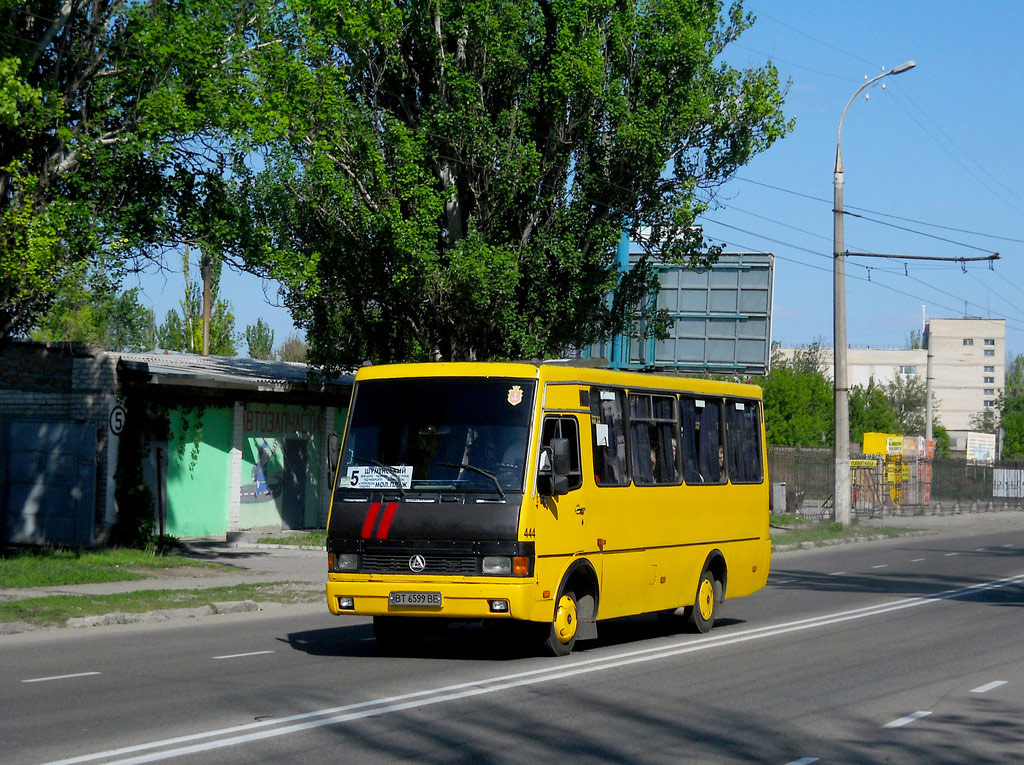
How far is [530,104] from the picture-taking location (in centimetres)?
2720

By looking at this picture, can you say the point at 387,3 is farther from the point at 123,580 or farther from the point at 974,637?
the point at 974,637

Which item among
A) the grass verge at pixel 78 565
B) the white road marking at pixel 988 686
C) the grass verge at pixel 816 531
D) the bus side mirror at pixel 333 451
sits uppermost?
the bus side mirror at pixel 333 451

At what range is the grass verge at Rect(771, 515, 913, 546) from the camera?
114 ft

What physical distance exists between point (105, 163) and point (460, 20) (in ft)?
31.4

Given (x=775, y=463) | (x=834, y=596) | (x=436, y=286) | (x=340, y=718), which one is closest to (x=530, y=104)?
(x=436, y=286)

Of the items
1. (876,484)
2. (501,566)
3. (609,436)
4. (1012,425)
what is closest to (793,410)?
(876,484)

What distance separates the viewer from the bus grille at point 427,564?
39.1ft

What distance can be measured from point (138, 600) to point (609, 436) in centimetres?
660

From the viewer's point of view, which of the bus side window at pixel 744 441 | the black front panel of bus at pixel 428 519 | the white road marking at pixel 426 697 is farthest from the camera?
the bus side window at pixel 744 441

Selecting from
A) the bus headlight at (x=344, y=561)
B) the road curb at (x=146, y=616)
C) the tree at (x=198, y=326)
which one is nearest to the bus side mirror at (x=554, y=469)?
the bus headlight at (x=344, y=561)

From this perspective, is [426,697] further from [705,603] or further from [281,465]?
[281,465]

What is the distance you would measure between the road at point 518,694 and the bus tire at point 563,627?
231 mm

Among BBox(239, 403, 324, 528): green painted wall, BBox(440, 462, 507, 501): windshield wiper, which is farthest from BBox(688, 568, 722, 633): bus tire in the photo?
BBox(239, 403, 324, 528): green painted wall

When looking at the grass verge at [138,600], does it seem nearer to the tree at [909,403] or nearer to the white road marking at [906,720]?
the white road marking at [906,720]
